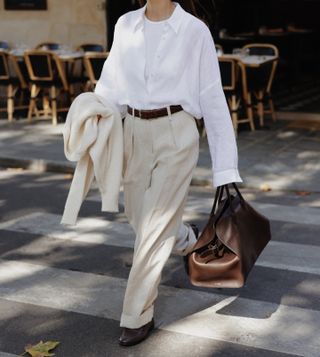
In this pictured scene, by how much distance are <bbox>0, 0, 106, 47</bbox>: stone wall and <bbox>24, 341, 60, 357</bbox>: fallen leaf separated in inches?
376

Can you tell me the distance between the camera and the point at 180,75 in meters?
4.23

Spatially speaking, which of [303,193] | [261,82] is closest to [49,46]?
[261,82]

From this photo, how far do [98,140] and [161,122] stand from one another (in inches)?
13.7

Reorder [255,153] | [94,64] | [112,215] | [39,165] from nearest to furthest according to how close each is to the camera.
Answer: [112,215], [39,165], [255,153], [94,64]

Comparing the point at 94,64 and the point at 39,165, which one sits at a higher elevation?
the point at 94,64

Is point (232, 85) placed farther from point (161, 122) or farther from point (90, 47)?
point (161, 122)

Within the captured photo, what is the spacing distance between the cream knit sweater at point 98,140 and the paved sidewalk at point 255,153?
435cm

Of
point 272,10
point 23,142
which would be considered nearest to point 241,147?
point 23,142

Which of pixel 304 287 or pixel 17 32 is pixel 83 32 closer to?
pixel 17 32

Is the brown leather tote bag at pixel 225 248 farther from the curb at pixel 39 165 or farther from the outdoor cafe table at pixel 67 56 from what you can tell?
the outdoor cafe table at pixel 67 56

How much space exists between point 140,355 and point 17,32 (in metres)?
10.6

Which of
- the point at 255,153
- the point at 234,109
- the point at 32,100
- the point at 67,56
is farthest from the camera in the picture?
the point at 32,100

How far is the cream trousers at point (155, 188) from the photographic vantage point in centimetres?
432

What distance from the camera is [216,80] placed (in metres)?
4.34
